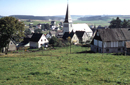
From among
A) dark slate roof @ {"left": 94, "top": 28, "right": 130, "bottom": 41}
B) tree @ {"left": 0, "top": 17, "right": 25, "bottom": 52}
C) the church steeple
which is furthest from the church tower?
tree @ {"left": 0, "top": 17, "right": 25, "bottom": 52}

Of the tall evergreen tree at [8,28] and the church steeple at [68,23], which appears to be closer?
the tall evergreen tree at [8,28]

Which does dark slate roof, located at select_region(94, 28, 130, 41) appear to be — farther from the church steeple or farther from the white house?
the church steeple

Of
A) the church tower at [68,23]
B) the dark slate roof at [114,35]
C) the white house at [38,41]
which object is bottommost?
the white house at [38,41]

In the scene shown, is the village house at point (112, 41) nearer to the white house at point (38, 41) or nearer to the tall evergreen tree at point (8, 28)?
the tall evergreen tree at point (8, 28)

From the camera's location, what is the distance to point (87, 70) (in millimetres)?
17531

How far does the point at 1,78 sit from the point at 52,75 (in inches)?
194

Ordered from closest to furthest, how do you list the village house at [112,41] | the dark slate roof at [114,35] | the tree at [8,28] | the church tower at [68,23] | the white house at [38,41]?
the tree at [8,28]
the village house at [112,41]
the dark slate roof at [114,35]
the white house at [38,41]
the church tower at [68,23]

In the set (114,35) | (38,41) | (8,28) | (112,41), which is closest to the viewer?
(8,28)

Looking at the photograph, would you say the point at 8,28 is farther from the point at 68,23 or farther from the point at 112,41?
the point at 68,23

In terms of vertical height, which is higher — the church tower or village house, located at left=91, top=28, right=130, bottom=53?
the church tower

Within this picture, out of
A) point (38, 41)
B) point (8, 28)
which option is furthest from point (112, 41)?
point (38, 41)

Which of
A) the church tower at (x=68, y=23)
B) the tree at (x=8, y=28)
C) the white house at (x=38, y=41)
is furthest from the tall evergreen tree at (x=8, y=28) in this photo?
the church tower at (x=68, y=23)

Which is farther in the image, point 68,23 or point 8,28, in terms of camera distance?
point 68,23

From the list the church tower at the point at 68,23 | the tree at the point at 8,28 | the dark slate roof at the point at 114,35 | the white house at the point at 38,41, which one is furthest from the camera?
the church tower at the point at 68,23
